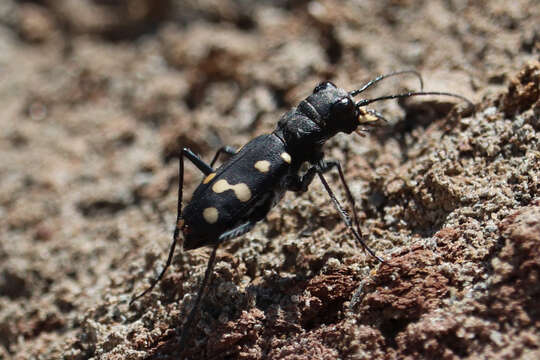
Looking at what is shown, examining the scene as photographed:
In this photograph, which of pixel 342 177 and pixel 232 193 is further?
pixel 342 177

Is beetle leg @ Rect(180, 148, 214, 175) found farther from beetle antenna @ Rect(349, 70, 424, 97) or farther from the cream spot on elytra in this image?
beetle antenna @ Rect(349, 70, 424, 97)

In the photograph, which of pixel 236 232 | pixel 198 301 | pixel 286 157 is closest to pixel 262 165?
pixel 286 157

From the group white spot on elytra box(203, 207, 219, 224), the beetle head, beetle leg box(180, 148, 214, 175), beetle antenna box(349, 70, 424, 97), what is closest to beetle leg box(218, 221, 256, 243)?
white spot on elytra box(203, 207, 219, 224)

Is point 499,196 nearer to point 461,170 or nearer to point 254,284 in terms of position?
point 461,170

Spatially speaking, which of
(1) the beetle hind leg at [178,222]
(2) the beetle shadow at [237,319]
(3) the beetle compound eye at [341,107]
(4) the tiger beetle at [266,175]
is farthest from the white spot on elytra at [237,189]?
(3) the beetle compound eye at [341,107]

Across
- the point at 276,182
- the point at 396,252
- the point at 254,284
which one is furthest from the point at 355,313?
the point at 276,182

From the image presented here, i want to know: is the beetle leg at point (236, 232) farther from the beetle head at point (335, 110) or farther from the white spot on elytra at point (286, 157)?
the beetle head at point (335, 110)

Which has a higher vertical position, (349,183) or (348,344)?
(349,183)

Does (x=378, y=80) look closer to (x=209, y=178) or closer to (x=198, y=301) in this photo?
(x=209, y=178)

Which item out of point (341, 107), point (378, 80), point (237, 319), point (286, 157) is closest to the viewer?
point (237, 319)
